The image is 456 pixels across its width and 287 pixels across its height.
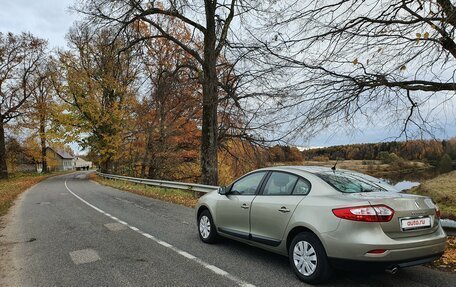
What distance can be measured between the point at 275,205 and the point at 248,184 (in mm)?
1005

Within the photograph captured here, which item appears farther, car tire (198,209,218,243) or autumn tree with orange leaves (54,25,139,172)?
autumn tree with orange leaves (54,25,139,172)

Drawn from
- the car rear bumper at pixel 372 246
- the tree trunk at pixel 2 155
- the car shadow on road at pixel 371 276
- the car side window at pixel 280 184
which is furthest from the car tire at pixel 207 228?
the tree trunk at pixel 2 155

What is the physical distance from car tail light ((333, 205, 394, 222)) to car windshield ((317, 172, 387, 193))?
539 mm

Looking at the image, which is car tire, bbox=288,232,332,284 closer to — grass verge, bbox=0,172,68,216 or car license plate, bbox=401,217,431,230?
car license plate, bbox=401,217,431,230

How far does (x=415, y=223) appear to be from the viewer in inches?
161

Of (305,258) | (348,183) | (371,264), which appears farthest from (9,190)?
(371,264)

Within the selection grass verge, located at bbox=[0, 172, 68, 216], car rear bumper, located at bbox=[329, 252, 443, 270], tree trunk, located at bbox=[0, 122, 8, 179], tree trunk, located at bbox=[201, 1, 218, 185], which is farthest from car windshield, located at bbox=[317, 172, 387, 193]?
tree trunk, located at bbox=[0, 122, 8, 179]

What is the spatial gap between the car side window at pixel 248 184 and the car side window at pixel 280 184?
0.92 feet

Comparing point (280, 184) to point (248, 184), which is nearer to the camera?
point (280, 184)

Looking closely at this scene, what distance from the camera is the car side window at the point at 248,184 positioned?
224 inches

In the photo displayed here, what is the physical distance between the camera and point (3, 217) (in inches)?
448

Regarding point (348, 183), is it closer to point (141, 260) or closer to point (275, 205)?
point (275, 205)

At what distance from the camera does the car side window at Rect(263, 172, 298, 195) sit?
16.4 ft

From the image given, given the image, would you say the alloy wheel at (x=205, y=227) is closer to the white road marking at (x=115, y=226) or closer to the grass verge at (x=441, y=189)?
the white road marking at (x=115, y=226)
